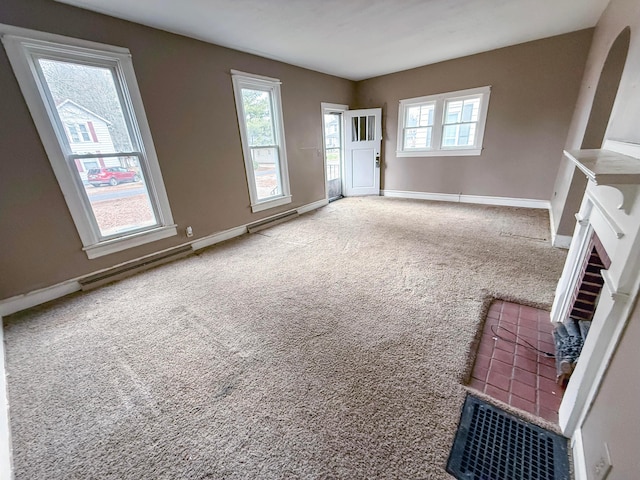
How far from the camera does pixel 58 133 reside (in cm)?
230

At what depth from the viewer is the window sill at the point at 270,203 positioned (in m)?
4.17

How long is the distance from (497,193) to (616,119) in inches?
134

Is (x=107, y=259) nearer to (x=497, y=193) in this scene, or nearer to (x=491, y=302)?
(x=491, y=302)

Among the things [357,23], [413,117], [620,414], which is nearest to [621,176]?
[620,414]

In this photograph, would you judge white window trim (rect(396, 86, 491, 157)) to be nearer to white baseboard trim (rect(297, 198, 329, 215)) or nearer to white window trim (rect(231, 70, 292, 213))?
white baseboard trim (rect(297, 198, 329, 215))

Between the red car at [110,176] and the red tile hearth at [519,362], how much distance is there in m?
3.59

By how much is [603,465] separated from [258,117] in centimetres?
456

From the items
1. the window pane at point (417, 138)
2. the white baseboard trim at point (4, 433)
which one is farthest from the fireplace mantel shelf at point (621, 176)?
the window pane at point (417, 138)

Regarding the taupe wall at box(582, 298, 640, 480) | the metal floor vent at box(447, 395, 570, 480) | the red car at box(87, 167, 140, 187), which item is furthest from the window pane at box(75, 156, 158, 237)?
the taupe wall at box(582, 298, 640, 480)

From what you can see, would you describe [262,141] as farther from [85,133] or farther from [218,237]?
[85,133]

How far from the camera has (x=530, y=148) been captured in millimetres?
4312

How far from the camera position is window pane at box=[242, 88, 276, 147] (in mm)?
3837

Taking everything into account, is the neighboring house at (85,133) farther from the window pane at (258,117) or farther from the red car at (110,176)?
the window pane at (258,117)

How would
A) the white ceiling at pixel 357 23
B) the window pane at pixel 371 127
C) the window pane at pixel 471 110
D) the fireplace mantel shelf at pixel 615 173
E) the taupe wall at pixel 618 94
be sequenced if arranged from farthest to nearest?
the window pane at pixel 371 127, the window pane at pixel 471 110, the white ceiling at pixel 357 23, the taupe wall at pixel 618 94, the fireplace mantel shelf at pixel 615 173
